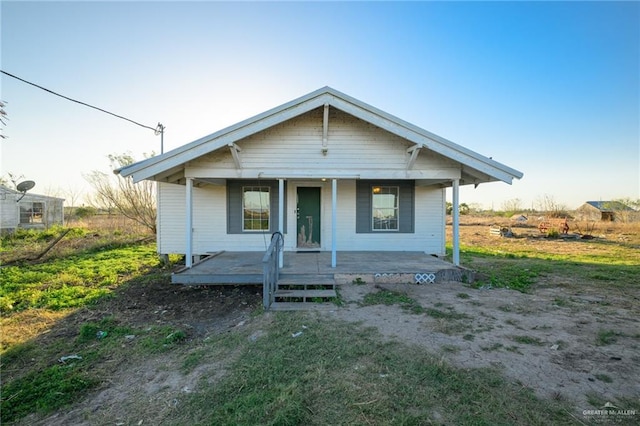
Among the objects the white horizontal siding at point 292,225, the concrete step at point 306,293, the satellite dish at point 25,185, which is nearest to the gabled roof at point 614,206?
the white horizontal siding at point 292,225

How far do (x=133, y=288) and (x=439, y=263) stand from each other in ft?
26.8

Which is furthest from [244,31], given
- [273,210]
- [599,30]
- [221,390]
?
[599,30]

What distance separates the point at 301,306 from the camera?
5.16m

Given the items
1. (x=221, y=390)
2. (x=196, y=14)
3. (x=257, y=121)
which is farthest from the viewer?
(x=196, y=14)

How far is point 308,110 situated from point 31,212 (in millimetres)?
24059

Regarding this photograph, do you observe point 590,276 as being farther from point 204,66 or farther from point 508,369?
point 204,66

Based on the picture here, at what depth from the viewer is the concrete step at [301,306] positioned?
505cm

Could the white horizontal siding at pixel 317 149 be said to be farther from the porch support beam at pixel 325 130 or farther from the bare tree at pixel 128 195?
the bare tree at pixel 128 195

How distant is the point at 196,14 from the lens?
32.6 feet

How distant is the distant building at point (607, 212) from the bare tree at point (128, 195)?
129 ft

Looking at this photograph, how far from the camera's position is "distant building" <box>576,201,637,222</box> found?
2516cm

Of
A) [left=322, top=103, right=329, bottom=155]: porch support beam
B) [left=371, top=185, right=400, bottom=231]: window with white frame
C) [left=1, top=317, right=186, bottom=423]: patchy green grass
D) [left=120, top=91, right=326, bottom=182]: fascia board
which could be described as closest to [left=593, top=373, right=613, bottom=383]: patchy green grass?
[left=1, top=317, right=186, bottom=423]: patchy green grass

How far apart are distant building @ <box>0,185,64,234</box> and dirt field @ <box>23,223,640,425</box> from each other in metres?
18.9

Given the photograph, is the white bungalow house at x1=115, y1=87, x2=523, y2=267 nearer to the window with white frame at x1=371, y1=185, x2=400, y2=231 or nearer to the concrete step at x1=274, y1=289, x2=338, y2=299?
the window with white frame at x1=371, y1=185, x2=400, y2=231
